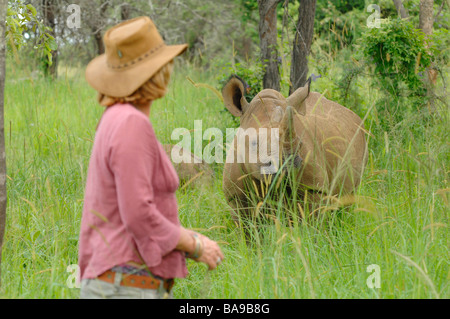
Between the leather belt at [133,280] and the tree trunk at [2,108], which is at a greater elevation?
the tree trunk at [2,108]

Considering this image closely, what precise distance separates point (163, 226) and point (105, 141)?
A: 41 centimetres

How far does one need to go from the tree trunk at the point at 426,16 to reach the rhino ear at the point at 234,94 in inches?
125

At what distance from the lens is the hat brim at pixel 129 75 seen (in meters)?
2.30

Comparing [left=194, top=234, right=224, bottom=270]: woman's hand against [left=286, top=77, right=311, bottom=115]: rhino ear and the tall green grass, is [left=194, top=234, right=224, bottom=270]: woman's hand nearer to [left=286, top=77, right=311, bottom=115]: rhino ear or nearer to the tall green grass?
the tall green grass

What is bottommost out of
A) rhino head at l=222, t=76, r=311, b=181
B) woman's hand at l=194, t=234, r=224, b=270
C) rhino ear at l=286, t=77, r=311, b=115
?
woman's hand at l=194, t=234, r=224, b=270

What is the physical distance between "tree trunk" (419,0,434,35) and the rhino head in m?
3.09

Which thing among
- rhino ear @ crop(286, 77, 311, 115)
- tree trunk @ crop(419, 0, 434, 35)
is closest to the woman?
rhino ear @ crop(286, 77, 311, 115)

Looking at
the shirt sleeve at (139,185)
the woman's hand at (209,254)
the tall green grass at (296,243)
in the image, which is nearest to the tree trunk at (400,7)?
the tall green grass at (296,243)

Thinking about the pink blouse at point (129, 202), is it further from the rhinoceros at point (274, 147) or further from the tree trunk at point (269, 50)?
the tree trunk at point (269, 50)

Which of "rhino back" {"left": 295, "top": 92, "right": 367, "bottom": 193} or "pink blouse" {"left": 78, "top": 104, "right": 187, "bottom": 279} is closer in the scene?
"pink blouse" {"left": 78, "top": 104, "right": 187, "bottom": 279}

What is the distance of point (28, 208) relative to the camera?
4477 millimetres

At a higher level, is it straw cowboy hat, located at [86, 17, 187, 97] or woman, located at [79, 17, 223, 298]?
straw cowboy hat, located at [86, 17, 187, 97]

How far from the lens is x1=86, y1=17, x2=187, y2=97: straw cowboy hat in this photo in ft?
7.57
